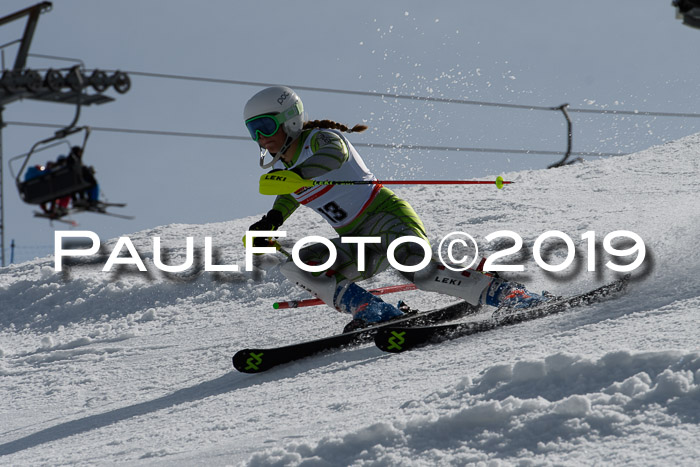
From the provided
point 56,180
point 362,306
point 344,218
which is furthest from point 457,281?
point 56,180

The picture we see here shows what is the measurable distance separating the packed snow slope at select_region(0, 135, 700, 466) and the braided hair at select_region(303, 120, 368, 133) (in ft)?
4.12

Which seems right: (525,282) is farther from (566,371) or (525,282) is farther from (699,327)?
(566,371)

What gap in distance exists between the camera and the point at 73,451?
341 centimetres

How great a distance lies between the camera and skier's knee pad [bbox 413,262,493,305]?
4469mm

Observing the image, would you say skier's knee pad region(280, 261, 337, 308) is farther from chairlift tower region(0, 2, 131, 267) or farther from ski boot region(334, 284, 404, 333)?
chairlift tower region(0, 2, 131, 267)

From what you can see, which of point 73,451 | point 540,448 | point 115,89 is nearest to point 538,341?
point 540,448

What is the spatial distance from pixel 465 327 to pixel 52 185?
9.33 metres

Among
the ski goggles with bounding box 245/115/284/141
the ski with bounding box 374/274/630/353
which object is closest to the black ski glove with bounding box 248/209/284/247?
the ski goggles with bounding box 245/115/284/141

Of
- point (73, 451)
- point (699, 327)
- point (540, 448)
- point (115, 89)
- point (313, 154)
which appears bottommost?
point (73, 451)

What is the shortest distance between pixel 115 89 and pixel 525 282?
8931 millimetres

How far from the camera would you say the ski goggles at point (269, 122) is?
4.56m

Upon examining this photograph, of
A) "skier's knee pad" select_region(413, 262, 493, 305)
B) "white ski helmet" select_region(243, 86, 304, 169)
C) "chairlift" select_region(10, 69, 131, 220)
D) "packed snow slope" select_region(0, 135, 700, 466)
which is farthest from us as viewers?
"chairlift" select_region(10, 69, 131, 220)

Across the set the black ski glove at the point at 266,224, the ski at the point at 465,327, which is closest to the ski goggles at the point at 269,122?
the black ski glove at the point at 266,224

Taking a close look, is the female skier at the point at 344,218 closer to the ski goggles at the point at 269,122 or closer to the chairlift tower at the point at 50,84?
the ski goggles at the point at 269,122
